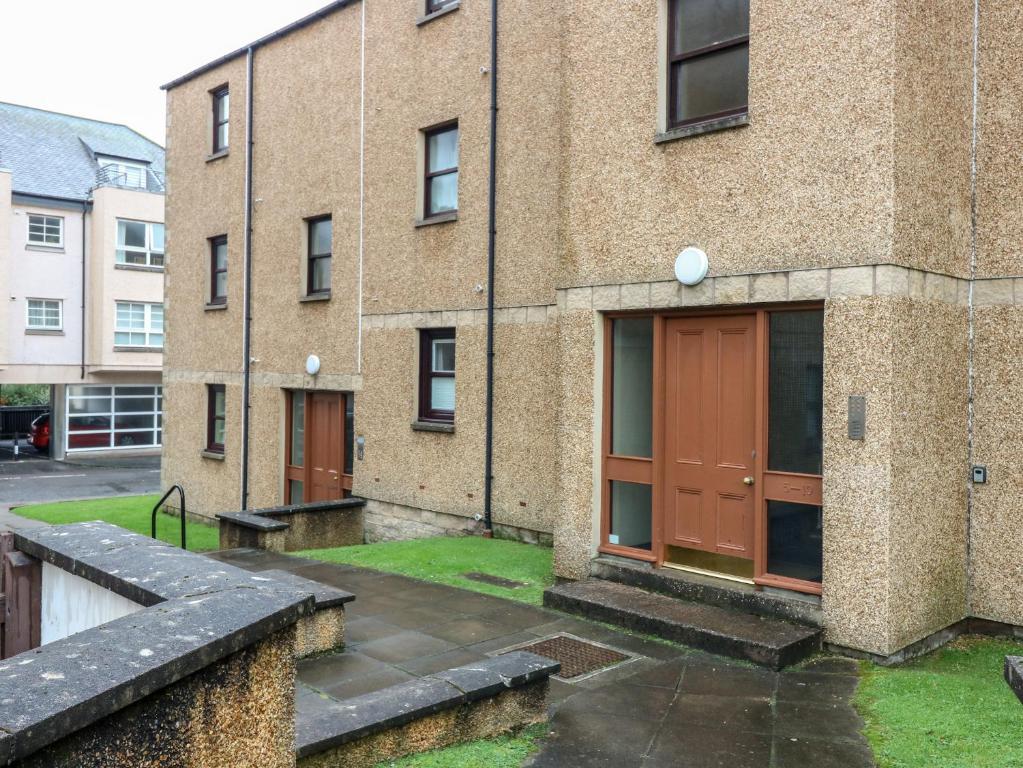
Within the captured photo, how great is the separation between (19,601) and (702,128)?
609 cm

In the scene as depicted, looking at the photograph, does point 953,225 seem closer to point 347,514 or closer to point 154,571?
point 154,571

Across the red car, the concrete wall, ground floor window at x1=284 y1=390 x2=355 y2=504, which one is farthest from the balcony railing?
the concrete wall

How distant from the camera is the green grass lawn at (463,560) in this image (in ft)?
29.0

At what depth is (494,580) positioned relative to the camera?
902 cm

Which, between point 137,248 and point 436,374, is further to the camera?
point 137,248

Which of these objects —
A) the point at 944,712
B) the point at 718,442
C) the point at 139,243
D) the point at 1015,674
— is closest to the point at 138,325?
the point at 139,243

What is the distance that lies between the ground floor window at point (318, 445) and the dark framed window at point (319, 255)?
1.85m

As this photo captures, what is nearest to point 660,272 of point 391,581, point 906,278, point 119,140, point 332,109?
point 906,278

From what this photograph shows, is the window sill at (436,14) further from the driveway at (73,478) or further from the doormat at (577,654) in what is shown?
the driveway at (73,478)

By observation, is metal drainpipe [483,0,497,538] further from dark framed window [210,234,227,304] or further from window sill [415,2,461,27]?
dark framed window [210,234,227,304]

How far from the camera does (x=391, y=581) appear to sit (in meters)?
9.02

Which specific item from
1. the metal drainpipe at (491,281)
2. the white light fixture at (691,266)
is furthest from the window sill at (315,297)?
the white light fixture at (691,266)

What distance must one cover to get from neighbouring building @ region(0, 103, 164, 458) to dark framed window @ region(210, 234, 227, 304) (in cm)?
1758

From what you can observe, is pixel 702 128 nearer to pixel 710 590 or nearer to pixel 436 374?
pixel 710 590
